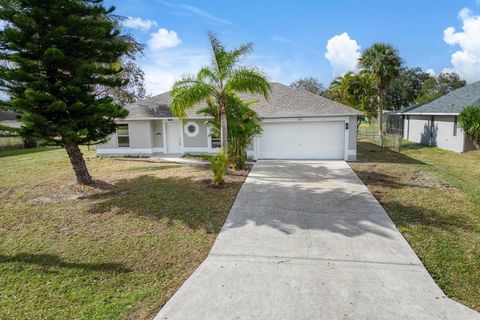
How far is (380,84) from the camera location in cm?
2638

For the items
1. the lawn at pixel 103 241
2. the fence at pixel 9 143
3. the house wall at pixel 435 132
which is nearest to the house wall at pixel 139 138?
the lawn at pixel 103 241

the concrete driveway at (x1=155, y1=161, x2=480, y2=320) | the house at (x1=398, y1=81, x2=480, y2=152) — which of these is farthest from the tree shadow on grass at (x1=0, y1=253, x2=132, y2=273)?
the house at (x1=398, y1=81, x2=480, y2=152)

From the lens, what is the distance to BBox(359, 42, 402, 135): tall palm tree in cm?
2570

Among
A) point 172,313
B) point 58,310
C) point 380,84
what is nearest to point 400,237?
point 172,313

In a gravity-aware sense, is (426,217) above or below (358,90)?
below

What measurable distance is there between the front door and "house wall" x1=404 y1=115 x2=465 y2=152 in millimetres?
16940

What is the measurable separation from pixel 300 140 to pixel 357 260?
37.3 ft

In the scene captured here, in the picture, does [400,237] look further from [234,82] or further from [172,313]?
[234,82]

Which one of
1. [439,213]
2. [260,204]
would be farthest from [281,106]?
[439,213]

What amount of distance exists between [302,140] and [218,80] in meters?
6.03

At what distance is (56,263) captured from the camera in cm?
598

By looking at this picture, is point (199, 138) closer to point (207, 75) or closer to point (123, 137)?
point (123, 137)

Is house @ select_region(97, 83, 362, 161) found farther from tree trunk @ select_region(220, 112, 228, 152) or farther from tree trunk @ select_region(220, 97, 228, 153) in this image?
tree trunk @ select_region(220, 112, 228, 152)

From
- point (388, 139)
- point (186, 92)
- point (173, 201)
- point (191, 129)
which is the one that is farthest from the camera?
point (388, 139)
